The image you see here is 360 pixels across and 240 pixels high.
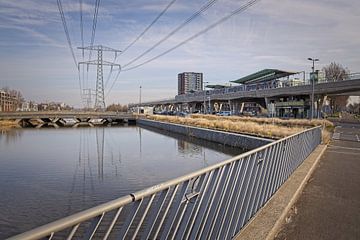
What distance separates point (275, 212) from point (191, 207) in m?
2.66

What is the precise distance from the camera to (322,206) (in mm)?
6992

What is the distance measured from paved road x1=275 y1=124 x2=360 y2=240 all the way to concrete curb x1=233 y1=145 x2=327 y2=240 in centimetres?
14

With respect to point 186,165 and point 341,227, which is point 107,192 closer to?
point 186,165

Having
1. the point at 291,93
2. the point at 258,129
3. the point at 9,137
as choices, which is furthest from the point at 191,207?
the point at 291,93

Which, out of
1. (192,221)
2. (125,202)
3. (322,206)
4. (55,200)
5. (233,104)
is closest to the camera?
(125,202)

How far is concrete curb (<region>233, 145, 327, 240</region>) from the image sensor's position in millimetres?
5017

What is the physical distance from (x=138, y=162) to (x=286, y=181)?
11.6 meters

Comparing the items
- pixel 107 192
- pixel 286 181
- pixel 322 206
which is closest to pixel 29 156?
pixel 107 192

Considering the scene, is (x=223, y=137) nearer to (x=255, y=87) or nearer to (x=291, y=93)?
(x=291, y=93)

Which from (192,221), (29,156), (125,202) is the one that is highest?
(125,202)

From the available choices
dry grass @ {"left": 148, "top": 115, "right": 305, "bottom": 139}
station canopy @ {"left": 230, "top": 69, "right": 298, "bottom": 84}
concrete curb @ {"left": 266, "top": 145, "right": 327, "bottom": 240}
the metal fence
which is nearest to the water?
dry grass @ {"left": 148, "top": 115, "right": 305, "bottom": 139}

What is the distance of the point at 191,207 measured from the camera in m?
3.97

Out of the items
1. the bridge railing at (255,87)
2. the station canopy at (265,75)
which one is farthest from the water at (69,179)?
the station canopy at (265,75)

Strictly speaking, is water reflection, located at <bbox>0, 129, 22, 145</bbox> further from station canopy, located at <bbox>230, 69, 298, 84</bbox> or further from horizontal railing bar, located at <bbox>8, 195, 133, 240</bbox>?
station canopy, located at <bbox>230, 69, 298, 84</bbox>
